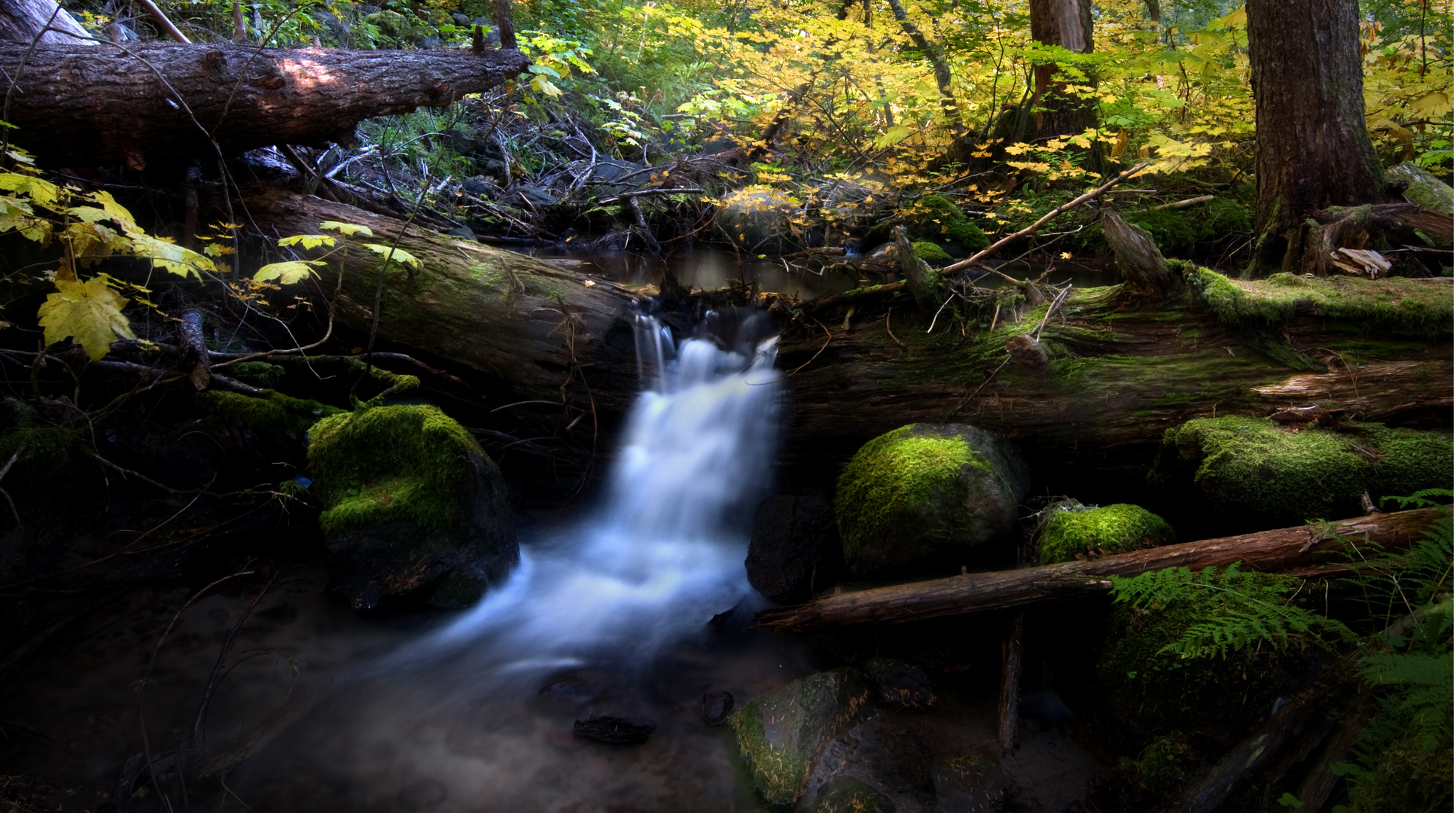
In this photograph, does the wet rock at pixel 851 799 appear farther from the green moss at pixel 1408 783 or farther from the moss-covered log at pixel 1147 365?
the moss-covered log at pixel 1147 365

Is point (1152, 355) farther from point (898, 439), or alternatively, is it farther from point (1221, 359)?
point (898, 439)

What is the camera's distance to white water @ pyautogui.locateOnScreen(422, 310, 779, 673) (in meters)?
3.92

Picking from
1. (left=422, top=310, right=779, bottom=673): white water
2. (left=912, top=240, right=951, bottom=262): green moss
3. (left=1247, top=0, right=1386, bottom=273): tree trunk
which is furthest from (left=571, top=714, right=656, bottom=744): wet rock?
(left=912, top=240, right=951, bottom=262): green moss

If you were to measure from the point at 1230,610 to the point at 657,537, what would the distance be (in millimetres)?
3376

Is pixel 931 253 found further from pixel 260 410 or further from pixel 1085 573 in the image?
pixel 260 410

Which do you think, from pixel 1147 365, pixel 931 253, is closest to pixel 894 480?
pixel 1147 365

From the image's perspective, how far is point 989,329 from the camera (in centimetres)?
407

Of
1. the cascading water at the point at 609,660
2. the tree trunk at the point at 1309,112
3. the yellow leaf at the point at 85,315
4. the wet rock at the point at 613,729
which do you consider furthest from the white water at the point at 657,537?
the tree trunk at the point at 1309,112

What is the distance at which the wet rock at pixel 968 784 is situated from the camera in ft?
8.23

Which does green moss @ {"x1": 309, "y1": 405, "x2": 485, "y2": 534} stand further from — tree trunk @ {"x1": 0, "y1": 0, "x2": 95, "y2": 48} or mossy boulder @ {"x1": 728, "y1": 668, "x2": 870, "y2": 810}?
tree trunk @ {"x1": 0, "y1": 0, "x2": 95, "y2": 48}

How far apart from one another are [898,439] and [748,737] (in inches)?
68.3

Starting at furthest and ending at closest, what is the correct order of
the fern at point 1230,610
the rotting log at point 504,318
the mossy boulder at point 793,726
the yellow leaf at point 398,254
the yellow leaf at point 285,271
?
the rotting log at point 504,318 < the yellow leaf at point 398,254 < the yellow leaf at point 285,271 < the mossy boulder at point 793,726 < the fern at point 1230,610

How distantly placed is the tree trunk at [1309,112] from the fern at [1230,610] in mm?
3059

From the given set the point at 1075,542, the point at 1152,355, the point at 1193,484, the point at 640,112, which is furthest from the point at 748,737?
the point at 640,112
